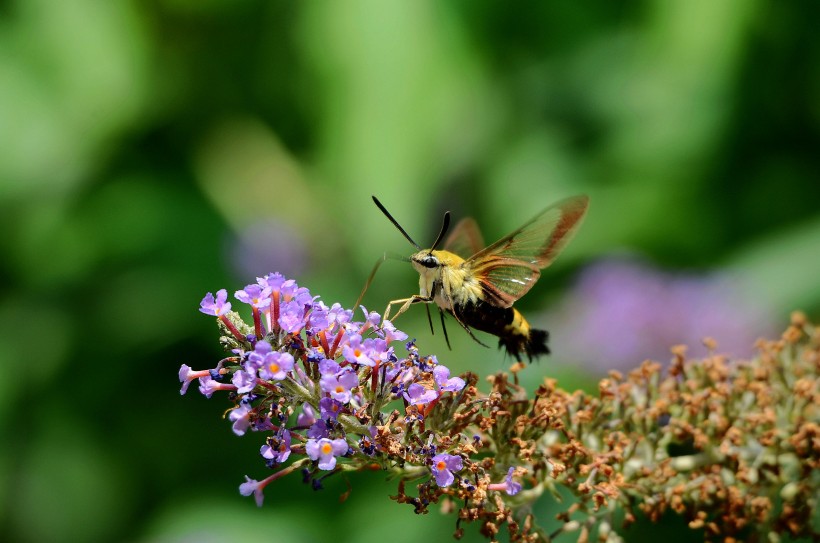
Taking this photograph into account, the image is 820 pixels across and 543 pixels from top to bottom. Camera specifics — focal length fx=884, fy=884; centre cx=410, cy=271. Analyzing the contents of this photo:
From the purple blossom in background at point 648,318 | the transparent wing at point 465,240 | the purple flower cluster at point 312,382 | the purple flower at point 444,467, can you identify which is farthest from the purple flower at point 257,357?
the purple blossom in background at point 648,318

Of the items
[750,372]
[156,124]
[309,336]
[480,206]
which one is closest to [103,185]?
[156,124]

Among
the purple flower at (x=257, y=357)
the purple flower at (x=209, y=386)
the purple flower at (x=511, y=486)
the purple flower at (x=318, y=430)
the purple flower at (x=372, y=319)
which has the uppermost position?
the purple flower at (x=257, y=357)

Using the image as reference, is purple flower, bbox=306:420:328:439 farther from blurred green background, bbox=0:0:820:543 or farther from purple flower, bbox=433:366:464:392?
blurred green background, bbox=0:0:820:543

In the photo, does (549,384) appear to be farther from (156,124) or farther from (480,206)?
(156,124)

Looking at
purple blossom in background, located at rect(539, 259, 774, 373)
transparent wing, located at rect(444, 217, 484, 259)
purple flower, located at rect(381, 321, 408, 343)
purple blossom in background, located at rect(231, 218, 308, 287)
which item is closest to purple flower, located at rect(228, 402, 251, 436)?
purple flower, located at rect(381, 321, 408, 343)

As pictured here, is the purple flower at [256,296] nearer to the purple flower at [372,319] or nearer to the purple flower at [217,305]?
the purple flower at [217,305]

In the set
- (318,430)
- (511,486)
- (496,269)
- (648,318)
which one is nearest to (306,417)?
(318,430)
